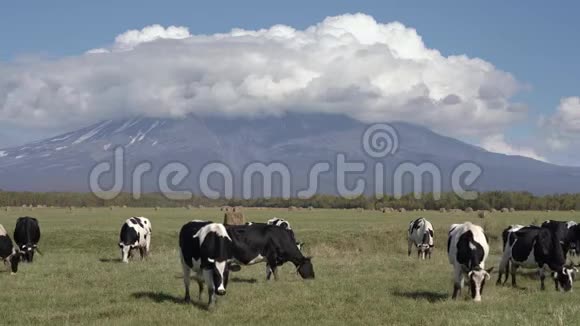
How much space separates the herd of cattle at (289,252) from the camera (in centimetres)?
1892

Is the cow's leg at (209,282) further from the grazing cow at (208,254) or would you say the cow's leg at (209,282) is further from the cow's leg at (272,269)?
the cow's leg at (272,269)

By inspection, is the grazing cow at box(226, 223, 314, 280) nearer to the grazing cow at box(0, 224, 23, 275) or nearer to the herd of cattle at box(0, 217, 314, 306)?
the herd of cattle at box(0, 217, 314, 306)

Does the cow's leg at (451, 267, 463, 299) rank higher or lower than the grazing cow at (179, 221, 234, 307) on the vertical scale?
lower

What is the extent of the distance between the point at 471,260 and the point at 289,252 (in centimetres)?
581

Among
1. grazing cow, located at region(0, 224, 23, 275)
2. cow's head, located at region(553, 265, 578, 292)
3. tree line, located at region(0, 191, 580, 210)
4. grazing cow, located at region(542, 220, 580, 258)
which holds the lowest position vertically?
cow's head, located at region(553, 265, 578, 292)

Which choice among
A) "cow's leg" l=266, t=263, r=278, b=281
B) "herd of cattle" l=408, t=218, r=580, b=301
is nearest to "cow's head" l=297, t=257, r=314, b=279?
"cow's leg" l=266, t=263, r=278, b=281

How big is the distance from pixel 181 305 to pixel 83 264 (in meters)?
10.8

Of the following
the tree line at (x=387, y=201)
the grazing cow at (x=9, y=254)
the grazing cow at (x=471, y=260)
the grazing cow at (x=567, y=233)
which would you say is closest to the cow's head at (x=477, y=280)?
the grazing cow at (x=471, y=260)

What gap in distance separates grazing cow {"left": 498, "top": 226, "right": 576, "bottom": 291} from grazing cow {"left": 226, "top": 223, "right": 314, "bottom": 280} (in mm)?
6274

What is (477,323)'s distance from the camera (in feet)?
52.2

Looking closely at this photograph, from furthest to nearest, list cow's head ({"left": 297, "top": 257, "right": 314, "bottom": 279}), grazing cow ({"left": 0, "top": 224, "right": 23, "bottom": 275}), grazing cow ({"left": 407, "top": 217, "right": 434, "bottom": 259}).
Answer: grazing cow ({"left": 407, "top": 217, "right": 434, "bottom": 259})
grazing cow ({"left": 0, "top": 224, "right": 23, "bottom": 275})
cow's head ({"left": 297, "top": 257, "right": 314, "bottom": 279})

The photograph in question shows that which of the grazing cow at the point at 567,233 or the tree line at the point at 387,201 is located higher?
the tree line at the point at 387,201

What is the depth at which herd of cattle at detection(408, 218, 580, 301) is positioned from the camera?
771 inches

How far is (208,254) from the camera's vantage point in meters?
18.8
